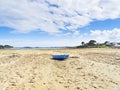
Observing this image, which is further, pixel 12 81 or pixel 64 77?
pixel 64 77

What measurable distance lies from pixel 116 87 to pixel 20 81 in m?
5.82

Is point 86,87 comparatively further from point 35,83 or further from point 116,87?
point 35,83

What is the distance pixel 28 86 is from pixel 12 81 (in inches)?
65.4

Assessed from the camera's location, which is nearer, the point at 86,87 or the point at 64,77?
the point at 86,87

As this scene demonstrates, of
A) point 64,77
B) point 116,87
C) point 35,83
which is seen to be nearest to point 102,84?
point 116,87

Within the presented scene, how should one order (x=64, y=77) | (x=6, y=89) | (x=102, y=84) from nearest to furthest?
1. (x=6, y=89)
2. (x=102, y=84)
3. (x=64, y=77)

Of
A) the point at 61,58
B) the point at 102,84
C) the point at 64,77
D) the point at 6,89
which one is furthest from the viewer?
the point at 61,58

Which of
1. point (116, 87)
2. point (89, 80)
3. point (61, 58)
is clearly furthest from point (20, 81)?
point (61, 58)

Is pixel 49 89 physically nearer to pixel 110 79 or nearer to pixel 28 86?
pixel 28 86

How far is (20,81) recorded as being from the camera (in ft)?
42.9

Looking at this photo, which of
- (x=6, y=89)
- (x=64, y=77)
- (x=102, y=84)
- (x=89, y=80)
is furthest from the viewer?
(x=64, y=77)

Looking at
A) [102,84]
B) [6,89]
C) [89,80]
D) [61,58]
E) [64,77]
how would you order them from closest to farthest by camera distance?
[6,89], [102,84], [89,80], [64,77], [61,58]

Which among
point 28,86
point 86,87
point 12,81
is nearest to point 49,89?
point 28,86

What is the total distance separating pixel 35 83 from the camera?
12.5 meters
